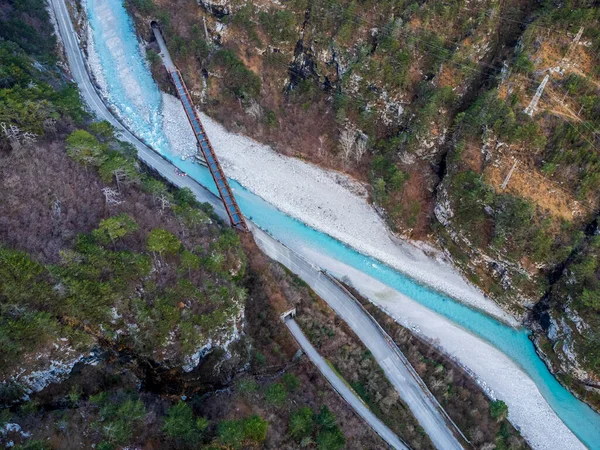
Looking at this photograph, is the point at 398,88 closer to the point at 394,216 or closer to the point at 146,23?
the point at 394,216

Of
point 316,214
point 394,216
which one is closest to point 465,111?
point 394,216

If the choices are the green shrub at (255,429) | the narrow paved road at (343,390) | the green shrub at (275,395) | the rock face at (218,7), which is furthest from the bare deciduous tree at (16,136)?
the rock face at (218,7)

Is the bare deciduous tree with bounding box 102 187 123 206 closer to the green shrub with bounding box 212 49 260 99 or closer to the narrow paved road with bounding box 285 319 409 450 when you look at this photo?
the narrow paved road with bounding box 285 319 409 450

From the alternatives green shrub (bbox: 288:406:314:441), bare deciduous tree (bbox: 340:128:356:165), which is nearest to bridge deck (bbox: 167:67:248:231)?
bare deciduous tree (bbox: 340:128:356:165)

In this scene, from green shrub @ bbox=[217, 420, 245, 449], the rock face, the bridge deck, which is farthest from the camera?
the rock face

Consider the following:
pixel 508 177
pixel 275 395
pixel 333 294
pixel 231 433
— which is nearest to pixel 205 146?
pixel 333 294
